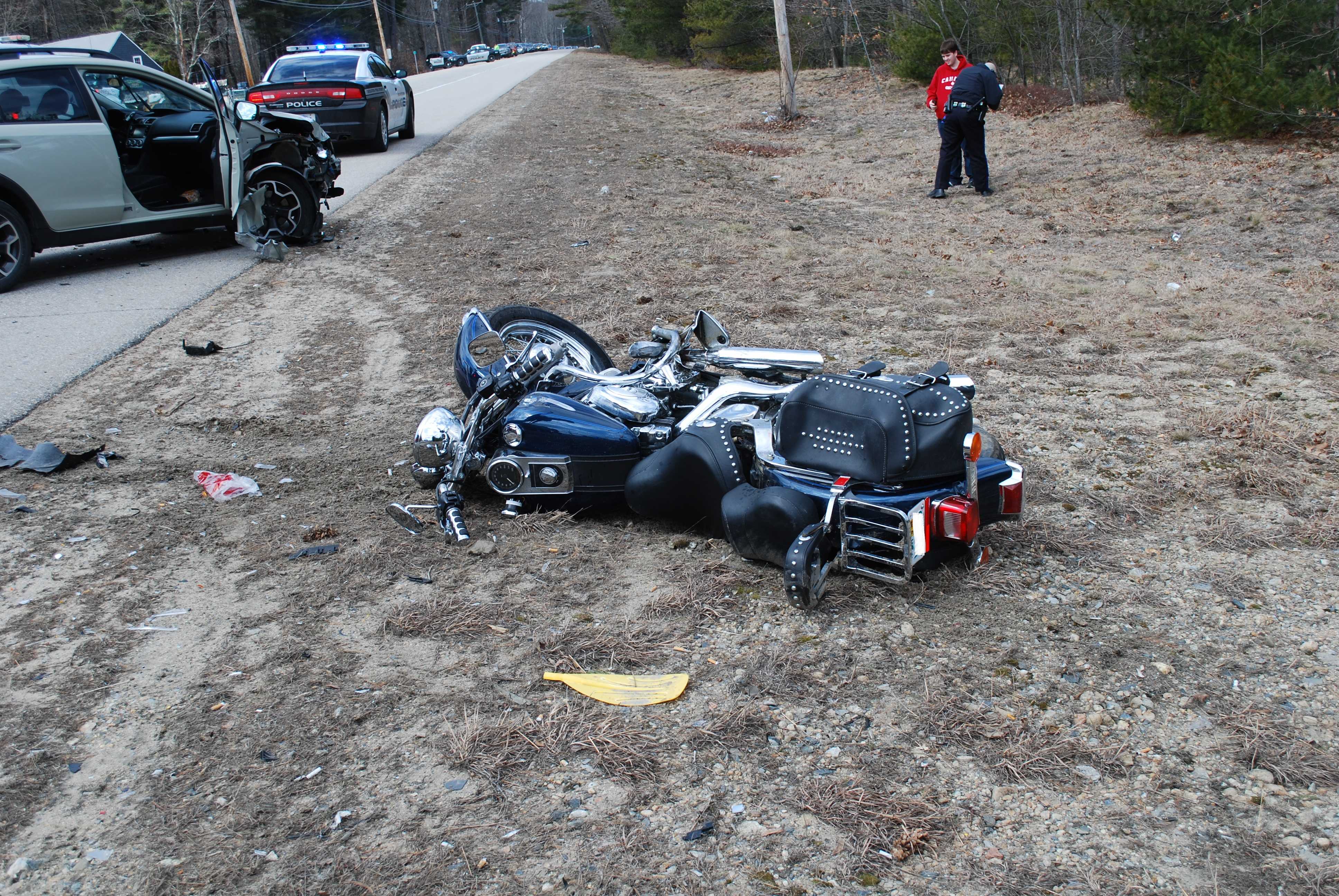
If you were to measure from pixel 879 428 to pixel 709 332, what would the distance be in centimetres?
125

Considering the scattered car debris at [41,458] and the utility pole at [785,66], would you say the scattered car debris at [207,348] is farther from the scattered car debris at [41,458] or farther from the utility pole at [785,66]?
the utility pole at [785,66]

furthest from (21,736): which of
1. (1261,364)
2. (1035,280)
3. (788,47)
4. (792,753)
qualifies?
(788,47)

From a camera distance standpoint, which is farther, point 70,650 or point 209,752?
point 70,650

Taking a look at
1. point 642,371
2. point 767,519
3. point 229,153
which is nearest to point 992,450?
point 767,519

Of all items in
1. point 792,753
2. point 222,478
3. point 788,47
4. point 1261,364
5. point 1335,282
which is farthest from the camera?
point 788,47

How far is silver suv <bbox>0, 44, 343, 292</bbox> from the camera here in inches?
313

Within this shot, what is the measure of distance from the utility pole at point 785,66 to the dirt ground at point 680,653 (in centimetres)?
1282

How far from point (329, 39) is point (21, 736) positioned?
6319cm

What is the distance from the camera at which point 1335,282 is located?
7051mm

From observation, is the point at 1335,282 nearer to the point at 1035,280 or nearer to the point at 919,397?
the point at 1035,280

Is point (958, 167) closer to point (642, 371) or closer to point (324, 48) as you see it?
point (642, 371)

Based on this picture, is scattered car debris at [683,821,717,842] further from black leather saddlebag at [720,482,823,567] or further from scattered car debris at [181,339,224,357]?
scattered car debris at [181,339,224,357]

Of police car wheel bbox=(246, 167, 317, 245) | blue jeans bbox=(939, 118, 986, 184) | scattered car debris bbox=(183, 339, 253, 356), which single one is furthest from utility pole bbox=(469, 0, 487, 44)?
scattered car debris bbox=(183, 339, 253, 356)

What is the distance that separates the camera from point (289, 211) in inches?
368
